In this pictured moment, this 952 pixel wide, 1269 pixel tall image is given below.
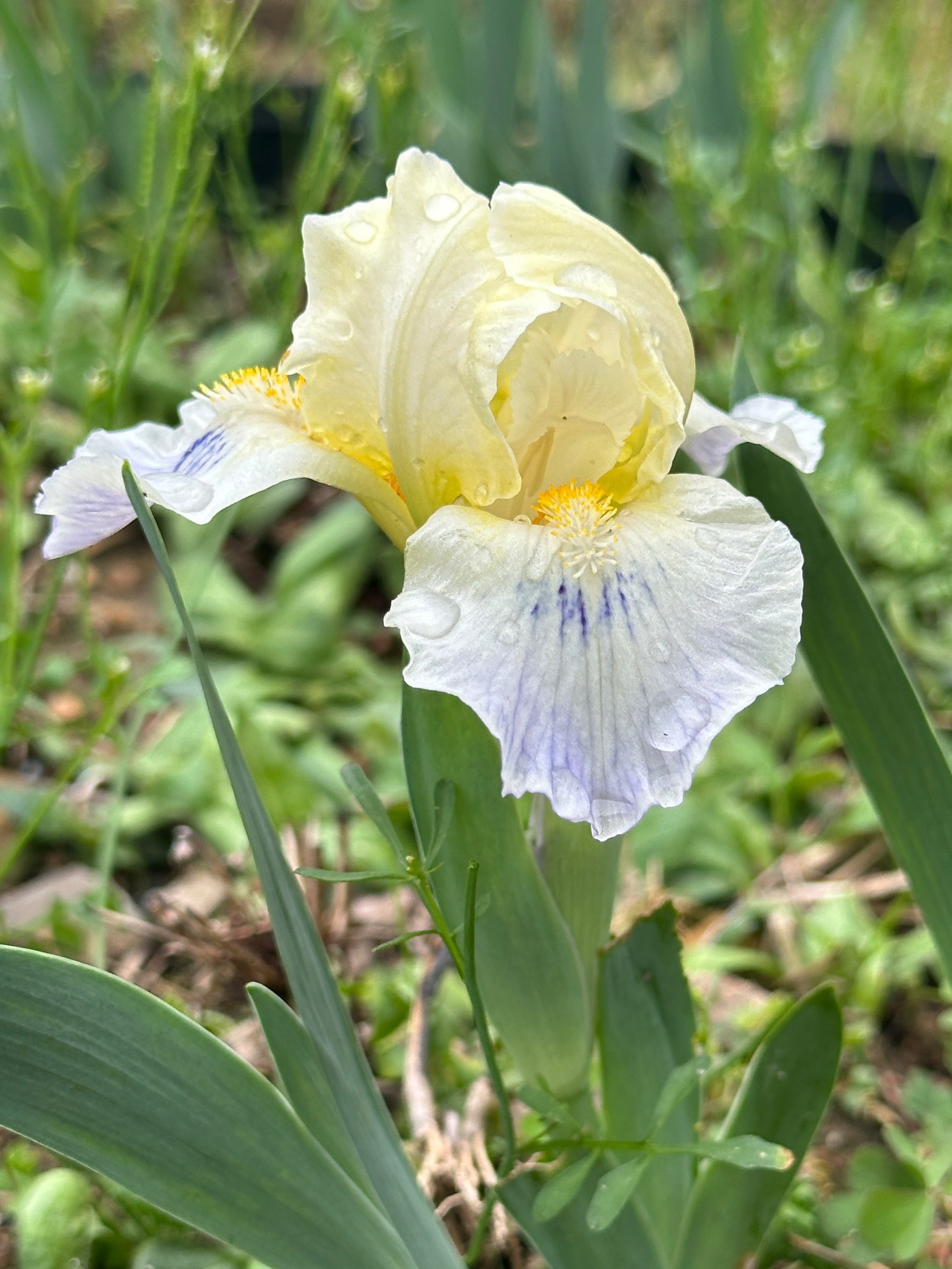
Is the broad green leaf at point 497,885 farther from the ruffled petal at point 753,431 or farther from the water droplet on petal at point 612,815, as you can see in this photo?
the ruffled petal at point 753,431

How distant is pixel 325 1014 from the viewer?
0.66m

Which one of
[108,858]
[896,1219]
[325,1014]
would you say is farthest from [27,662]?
[896,1219]

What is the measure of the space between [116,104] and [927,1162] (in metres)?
2.35

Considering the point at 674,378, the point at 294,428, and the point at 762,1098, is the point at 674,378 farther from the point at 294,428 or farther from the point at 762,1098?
the point at 762,1098

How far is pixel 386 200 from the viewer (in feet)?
2.27

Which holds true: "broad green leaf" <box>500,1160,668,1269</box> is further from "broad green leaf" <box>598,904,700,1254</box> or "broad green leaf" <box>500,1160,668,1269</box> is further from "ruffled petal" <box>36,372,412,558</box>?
"ruffled petal" <box>36,372,412,558</box>

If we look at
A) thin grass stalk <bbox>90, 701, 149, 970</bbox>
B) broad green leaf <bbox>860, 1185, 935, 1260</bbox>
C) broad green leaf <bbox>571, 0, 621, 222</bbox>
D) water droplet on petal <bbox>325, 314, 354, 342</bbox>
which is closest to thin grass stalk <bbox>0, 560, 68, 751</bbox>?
thin grass stalk <bbox>90, 701, 149, 970</bbox>

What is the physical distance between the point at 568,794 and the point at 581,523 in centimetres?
16

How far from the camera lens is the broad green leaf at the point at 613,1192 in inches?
24.9

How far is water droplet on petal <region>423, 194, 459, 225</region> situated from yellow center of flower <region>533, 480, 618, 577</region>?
16cm

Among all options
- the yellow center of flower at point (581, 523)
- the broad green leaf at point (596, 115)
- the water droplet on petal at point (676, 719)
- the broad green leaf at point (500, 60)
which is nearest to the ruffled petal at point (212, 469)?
the yellow center of flower at point (581, 523)

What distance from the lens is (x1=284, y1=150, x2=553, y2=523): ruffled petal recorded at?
660 millimetres

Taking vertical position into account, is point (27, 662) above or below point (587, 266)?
below

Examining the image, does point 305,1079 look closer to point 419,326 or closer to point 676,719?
point 676,719
